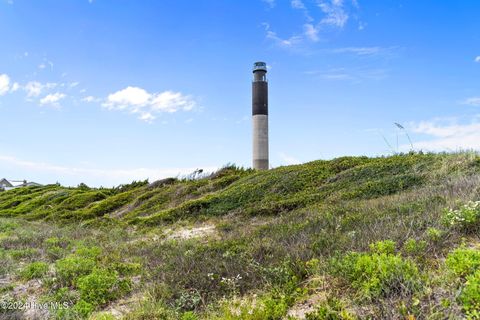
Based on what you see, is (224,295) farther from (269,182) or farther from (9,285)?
(269,182)

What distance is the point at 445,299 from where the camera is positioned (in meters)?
3.47

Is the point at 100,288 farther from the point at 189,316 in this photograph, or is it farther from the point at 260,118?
the point at 260,118

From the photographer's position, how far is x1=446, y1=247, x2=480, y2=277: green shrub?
12.8 ft

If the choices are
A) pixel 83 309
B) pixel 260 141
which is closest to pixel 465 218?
pixel 83 309

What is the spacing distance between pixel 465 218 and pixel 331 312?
308 cm

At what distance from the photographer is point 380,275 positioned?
4.06 metres

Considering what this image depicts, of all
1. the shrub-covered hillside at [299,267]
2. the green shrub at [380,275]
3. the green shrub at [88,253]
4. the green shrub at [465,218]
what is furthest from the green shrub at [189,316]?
the green shrub at [88,253]

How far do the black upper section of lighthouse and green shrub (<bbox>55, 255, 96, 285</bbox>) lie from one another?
83.0 ft

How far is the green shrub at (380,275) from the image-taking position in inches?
154

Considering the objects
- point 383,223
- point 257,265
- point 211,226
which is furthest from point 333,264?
point 211,226

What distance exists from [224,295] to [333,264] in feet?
4.85

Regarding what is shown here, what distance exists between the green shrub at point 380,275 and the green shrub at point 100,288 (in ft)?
11.6

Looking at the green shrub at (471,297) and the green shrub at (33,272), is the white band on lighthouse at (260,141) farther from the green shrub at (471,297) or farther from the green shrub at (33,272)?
the green shrub at (471,297)

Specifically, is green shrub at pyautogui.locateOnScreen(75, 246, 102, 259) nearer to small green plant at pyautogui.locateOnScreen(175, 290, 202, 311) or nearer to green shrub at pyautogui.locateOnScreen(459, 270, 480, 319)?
small green plant at pyautogui.locateOnScreen(175, 290, 202, 311)
